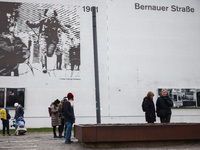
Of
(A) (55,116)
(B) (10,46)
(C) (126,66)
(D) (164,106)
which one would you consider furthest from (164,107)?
(B) (10,46)

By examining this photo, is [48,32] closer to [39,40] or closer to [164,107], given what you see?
[39,40]

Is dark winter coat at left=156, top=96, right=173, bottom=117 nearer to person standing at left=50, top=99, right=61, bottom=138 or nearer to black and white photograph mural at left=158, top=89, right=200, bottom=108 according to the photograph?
person standing at left=50, top=99, right=61, bottom=138

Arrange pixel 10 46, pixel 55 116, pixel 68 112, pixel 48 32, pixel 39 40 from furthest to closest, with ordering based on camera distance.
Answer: pixel 48 32
pixel 39 40
pixel 10 46
pixel 55 116
pixel 68 112

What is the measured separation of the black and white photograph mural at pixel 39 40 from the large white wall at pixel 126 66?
510mm

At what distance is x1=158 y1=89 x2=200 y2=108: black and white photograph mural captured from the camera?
22500 mm

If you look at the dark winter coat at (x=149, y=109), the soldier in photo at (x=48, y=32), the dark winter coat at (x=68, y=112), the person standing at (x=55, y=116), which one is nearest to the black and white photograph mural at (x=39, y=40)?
the soldier in photo at (x=48, y=32)

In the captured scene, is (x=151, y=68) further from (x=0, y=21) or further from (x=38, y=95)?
(x=0, y=21)

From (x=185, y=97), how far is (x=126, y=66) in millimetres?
4797

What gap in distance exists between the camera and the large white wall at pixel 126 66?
20953 mm

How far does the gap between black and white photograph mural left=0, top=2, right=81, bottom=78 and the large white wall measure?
0.51m

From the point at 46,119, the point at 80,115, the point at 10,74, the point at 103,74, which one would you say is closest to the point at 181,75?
the point at 103,74

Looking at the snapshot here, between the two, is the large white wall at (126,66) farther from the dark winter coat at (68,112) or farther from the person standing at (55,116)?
the dark winter coat at (68,112)

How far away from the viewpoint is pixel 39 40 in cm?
2125

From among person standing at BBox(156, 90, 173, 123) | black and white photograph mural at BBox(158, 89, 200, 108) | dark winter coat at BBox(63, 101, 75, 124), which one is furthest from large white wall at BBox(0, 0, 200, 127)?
dark winter coat at BBox(63, 101, 75, 124)
